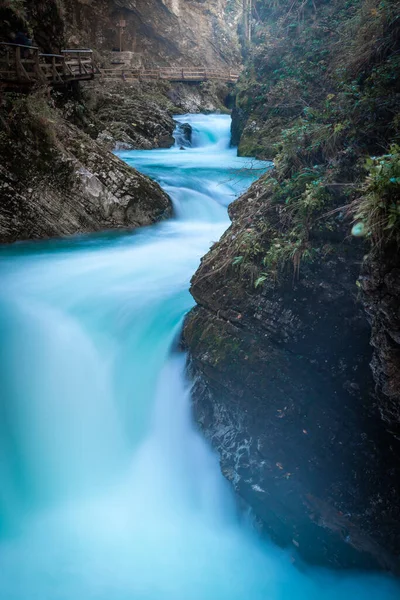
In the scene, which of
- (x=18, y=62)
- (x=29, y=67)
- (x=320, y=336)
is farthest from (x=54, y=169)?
(x=320, y=336)

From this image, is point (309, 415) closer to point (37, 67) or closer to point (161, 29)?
point (37, 67)

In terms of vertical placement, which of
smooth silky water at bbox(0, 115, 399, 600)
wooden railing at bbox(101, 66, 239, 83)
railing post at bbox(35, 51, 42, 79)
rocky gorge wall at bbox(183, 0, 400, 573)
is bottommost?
smooth silky water at bbox(0, 115, 399, 600)

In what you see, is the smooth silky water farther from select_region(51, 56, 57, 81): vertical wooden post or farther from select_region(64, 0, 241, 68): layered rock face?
select_region(64, 0, 241, 68): layered rock face

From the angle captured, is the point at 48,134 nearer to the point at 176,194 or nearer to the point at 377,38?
the point at 176,194

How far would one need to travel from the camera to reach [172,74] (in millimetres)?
30031

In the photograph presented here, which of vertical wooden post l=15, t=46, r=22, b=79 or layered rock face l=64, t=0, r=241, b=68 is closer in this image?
vertical wooden post l=15, t=46, r=22, b=79

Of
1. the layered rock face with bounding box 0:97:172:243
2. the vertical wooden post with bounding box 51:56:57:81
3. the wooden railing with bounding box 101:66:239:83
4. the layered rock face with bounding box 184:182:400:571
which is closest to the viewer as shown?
the layered rock face with bounding box 184:182:400:571

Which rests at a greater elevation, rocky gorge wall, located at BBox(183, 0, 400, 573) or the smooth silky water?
rocky gorge wall, located at BBox(183, 0, 400, 573)

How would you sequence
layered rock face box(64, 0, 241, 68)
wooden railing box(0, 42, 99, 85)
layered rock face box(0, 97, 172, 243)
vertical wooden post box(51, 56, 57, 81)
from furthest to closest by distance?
layered rock face box(64, 0, 241, 68), vertical wooden post box(51, 56, 57, 81), wooden railing box(0, 42, 99, 85), layered rock face box(0, 97, 172, 243)

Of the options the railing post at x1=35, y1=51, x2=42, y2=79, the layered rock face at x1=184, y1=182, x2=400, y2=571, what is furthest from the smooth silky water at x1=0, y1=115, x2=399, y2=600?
the railing post at x1=35, y1=51, x2=42, y2=79

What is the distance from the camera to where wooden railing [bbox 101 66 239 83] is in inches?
1081

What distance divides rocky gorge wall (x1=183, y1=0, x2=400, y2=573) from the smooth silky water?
1.16 feet

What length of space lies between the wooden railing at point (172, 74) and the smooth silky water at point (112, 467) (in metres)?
25.4

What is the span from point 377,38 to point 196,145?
1659cm
